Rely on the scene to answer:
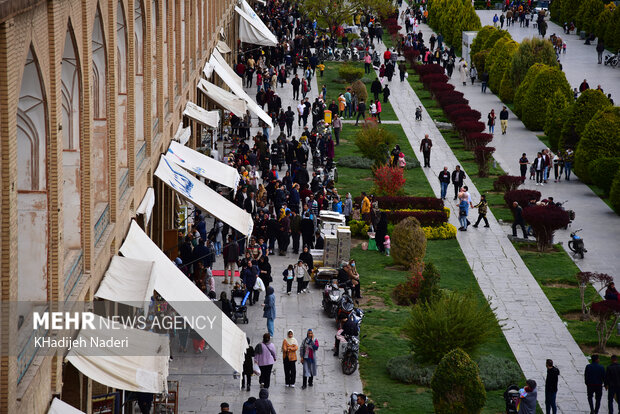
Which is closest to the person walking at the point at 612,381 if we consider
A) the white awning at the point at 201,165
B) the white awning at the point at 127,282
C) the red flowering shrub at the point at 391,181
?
the white awning at the point at 127,282

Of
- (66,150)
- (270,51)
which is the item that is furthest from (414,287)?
(270,51)

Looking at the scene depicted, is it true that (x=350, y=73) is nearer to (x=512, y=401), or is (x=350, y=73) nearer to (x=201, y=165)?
(x=201, y=165)

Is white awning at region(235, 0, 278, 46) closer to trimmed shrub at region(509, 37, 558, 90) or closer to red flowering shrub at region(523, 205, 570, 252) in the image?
trimmed shrub at region(509, 37, 558, 90)

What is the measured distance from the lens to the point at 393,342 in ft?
72.6

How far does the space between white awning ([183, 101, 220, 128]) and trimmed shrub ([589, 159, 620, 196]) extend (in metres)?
12.5

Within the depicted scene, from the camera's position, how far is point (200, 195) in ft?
77.5

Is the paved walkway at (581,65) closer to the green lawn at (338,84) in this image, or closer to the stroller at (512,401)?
the green lawn at (338,84)

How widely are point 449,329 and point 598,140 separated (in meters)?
17.2

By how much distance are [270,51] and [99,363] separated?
140 feet

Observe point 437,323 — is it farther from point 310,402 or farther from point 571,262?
point 571,262

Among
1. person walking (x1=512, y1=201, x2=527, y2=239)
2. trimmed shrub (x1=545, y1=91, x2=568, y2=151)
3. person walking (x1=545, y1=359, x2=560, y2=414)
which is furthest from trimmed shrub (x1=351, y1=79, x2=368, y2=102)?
person walking (x1=545, y1=359, x2=560, y2=414)

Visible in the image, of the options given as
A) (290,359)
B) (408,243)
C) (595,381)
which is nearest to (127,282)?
(290,359)

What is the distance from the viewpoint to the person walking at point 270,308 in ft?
71.2

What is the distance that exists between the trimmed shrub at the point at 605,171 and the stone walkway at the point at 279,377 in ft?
46.5
